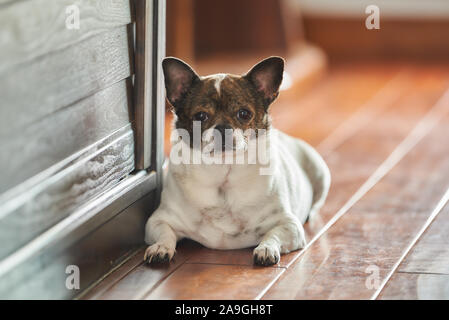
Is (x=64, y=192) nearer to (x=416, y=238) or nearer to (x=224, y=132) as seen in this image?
(x=224, y=132)

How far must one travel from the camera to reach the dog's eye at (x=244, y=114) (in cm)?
216

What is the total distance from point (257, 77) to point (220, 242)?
0.49 meters

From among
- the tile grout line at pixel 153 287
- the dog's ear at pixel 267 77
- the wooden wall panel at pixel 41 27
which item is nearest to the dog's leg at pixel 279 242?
the tile grout line at pixel 153 287

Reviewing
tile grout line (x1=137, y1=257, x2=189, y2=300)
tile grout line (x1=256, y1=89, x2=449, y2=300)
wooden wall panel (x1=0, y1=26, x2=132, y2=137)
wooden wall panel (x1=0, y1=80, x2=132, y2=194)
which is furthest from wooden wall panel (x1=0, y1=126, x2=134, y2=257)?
tile grout line (x1=256, y1=89, x2=449, y2=300)

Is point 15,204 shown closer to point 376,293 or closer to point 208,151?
point 208,151

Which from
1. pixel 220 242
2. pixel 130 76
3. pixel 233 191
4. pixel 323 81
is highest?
pixel 130 76

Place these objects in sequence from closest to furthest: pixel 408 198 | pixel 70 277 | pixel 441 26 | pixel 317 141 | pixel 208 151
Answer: pixel 70 277, pixel 208 151, pixel 408 198, pixel 317 141, pixel 441 26

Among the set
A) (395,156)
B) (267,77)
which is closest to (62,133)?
(267,77)

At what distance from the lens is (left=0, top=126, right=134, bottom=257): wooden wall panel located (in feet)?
5.45

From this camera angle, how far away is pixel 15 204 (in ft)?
5.44

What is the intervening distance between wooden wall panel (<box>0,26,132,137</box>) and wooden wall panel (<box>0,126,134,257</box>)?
16 cm

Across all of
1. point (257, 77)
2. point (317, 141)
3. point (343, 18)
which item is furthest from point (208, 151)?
point (343, 18)

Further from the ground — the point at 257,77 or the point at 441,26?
the point at 257,77

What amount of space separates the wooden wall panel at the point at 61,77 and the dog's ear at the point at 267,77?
36 centimetres
